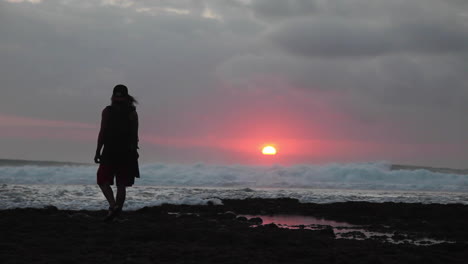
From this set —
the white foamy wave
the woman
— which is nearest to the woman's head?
the woman

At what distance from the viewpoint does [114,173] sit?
23.5ft

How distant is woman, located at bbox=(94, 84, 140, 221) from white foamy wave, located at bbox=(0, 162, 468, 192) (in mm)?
19614

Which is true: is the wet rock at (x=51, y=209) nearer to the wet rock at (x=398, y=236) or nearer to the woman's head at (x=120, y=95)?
the woman's head at (x=120, y=95)

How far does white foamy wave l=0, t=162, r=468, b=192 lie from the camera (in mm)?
27328

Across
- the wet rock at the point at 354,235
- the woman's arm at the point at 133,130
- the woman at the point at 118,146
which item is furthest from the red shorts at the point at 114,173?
the wet rock at the point at 354,235

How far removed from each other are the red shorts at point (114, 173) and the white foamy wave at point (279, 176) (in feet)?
64.4

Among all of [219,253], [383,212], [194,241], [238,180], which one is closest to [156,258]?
[219,253]

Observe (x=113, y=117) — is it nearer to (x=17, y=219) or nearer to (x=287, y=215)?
(x=17, y=219)

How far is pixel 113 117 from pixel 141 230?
68.3 inches

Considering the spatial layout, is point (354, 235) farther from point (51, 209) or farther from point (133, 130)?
point (51, 209)

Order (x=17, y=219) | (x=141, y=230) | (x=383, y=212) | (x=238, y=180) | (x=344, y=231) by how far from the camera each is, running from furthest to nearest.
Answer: (x=238, y=180) < (x=383, y=212) < (x=344, y=231) < (x=17, y=219) < (x=141, y=230)

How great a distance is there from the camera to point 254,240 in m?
6.30

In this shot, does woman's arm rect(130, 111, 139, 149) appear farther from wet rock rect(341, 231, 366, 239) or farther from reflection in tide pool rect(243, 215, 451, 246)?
wet rock rect(341, 231, 366, 239)

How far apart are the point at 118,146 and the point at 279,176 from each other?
90.4 feet
